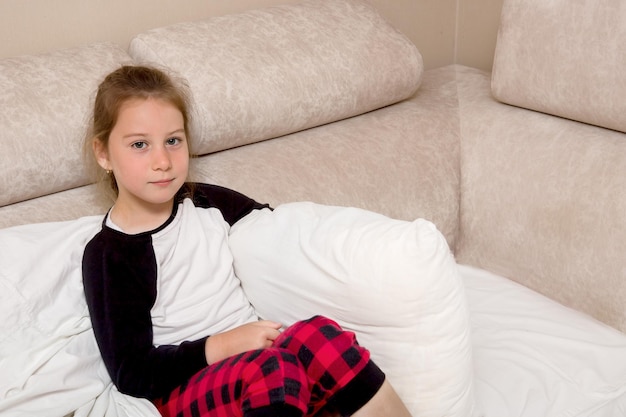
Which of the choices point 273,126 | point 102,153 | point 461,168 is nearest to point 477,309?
point 461,168

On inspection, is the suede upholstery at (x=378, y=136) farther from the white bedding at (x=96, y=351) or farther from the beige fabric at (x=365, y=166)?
the white bedding at (x=96, y=351)

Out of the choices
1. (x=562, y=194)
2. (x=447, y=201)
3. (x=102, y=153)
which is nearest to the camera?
Answer: (x=102, y=153)

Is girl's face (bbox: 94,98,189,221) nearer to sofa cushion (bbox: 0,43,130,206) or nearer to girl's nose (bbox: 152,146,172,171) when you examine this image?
girl's nose (bbox: 152,146,172,171)

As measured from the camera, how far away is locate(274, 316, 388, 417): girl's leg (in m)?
1.26

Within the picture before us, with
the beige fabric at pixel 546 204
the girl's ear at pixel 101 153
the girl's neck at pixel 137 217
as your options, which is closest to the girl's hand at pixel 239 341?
the girl's neck at pixel 137 217

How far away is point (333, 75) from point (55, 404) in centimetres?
99

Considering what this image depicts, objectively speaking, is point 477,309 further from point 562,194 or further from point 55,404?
point 55,404

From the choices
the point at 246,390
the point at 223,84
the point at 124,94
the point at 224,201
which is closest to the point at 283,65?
the point at 223,84

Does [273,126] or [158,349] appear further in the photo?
[273,126]

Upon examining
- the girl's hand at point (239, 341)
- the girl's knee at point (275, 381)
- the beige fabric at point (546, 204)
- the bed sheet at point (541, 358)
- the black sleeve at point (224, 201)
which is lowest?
the bed sheet at point (541, 358)

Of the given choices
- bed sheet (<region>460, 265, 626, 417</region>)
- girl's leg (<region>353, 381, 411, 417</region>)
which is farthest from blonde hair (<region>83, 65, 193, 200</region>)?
bed sheet (<region>460, 265, 626, 417</region>)

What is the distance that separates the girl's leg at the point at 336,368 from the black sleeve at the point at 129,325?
21 cm

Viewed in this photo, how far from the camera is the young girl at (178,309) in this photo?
1264mm

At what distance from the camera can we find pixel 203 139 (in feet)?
5.74
